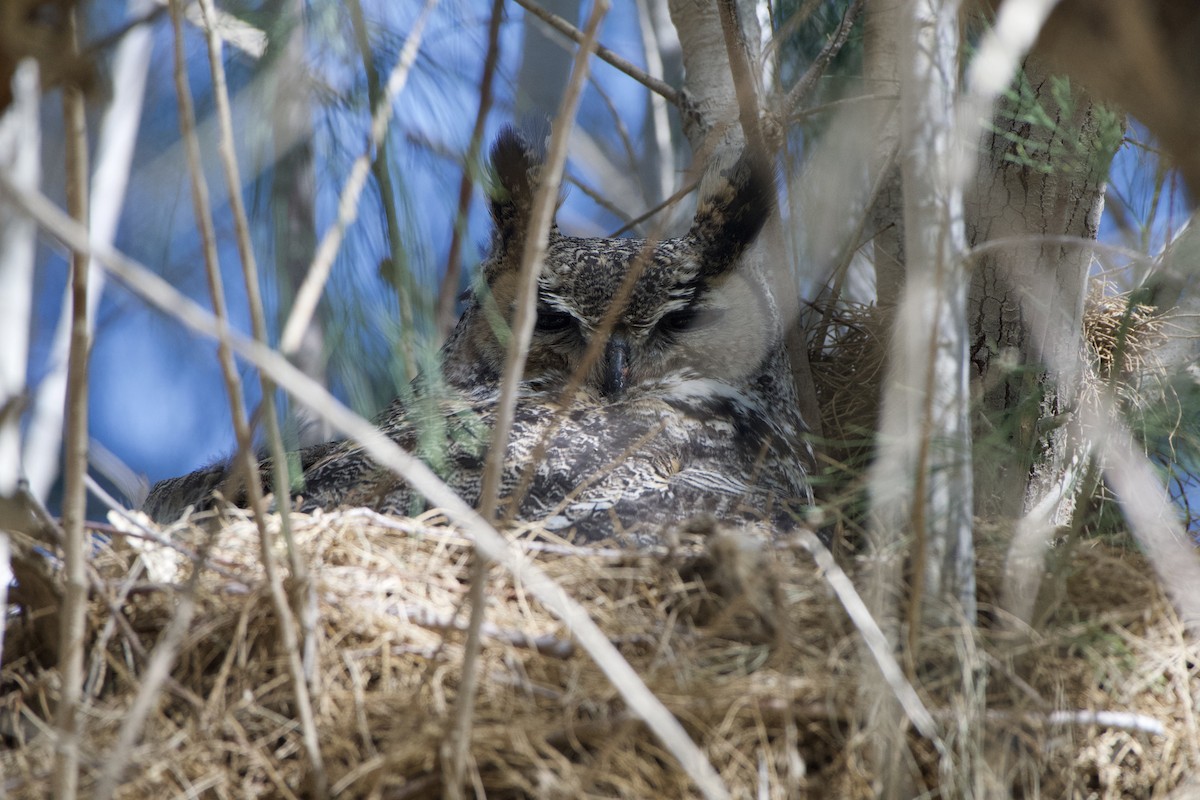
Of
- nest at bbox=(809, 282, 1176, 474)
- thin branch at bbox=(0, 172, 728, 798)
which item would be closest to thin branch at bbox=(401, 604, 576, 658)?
thin branch at bbox=(0, 172, 728, 798)

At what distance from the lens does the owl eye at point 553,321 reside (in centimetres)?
221

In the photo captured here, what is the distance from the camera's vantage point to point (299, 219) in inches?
61.0

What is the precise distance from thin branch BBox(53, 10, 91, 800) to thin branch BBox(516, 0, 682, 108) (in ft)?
3.32

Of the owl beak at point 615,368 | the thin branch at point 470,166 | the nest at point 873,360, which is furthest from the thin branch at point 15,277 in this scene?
the nest at point 873,360

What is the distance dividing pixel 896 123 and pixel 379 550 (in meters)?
1.61

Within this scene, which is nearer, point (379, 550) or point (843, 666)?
point (843, 666)

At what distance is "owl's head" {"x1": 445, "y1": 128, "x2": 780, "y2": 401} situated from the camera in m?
2.20

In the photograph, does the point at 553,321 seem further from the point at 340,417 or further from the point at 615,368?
the point at 340,417

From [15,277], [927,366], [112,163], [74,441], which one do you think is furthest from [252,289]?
[112,163]

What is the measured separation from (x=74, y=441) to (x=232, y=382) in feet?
0.54

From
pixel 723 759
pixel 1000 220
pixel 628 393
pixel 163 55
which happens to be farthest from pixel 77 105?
pixel 1000 220

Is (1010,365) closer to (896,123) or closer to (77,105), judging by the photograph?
(896,123)

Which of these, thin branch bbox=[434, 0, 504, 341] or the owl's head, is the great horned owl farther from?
thin branch bbox=[434, 0, 504, 341]

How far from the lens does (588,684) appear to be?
4.20 feet
